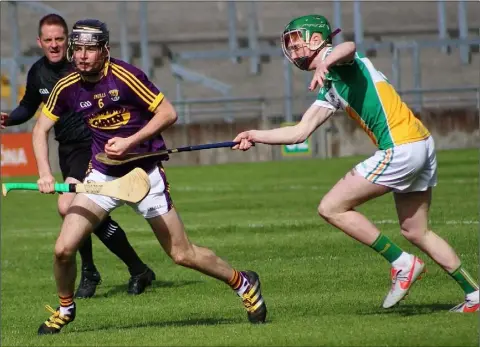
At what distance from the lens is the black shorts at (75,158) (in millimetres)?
11000

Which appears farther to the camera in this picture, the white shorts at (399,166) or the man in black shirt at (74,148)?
the man in black shirt at (74,148)

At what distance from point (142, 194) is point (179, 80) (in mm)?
25002

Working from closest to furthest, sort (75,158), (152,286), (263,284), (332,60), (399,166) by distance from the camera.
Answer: (332,60), (399,166), (263,284), (75,158), (152,286)

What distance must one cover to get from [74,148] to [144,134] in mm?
2957

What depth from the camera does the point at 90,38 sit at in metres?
8.32

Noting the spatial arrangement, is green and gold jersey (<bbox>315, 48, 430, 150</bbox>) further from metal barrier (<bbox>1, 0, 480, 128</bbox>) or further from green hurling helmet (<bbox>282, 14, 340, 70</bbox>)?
metal barrier (<bbox>1, 0, 480, 128</bbox>)

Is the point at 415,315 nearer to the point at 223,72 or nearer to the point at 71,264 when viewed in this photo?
the point at 71,264

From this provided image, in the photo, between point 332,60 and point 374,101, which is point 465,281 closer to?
point 374,101

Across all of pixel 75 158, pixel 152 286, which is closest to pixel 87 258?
pixel 152 286

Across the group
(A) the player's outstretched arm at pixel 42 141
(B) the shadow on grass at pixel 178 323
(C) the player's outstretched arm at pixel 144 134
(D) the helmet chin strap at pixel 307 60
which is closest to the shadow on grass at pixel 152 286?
(B) the shadow on grass at pixel 178 323

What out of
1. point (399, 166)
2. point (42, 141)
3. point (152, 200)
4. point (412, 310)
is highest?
point (42, 141)

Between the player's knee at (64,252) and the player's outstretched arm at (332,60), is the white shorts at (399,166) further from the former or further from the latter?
the player's knee at (64,252)

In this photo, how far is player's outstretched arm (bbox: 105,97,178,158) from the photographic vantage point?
27.2ft

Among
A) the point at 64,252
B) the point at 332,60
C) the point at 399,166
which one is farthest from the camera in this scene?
the point at 64,252
